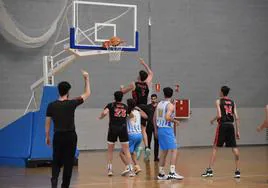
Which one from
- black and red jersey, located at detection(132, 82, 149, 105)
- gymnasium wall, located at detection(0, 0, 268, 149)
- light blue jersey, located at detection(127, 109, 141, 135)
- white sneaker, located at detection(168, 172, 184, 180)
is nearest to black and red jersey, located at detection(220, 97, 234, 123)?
white sneaker, located at detection(168, 172, 184, 180)

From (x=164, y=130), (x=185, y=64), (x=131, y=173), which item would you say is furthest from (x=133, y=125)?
(x=185, y=64)

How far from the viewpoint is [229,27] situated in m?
22.3

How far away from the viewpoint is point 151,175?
12.8m

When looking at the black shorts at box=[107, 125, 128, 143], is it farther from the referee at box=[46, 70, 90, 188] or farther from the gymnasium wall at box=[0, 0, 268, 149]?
the gymnasium wall at box=[0, 0, 268, 149]

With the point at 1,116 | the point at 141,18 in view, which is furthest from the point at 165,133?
Answer: the point at 141,18

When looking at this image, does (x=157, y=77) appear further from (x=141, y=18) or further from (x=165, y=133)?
(x=165, y=133)

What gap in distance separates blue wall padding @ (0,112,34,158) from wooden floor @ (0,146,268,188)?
751 mm

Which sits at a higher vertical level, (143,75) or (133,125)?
(143,75)

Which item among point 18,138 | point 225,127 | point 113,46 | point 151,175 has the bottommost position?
point 151,175

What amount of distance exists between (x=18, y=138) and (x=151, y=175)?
4098 millimetres

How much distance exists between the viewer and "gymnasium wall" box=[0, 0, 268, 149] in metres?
18.8

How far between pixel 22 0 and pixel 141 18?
14.7 ft

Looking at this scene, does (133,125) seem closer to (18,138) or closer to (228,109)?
(228,109)

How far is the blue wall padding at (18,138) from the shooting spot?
14.7 metres
